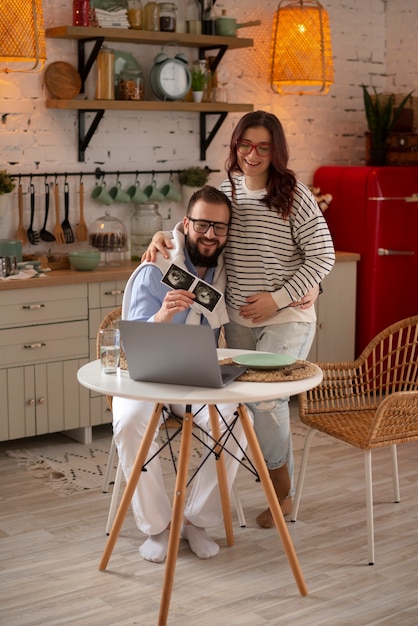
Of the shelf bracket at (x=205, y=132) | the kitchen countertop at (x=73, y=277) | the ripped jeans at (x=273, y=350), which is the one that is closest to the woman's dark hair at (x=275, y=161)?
the ripped jeans at (x=273, y=350)

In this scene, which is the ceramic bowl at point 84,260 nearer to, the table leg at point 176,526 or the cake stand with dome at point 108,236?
the cake stand with dome at point 108,236

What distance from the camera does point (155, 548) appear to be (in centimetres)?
341

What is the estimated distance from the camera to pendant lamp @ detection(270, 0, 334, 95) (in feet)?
18.0

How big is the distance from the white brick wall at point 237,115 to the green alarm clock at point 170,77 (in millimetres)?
160

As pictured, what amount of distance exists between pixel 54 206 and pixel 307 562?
2.49 meters

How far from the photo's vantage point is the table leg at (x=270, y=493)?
3.04 m

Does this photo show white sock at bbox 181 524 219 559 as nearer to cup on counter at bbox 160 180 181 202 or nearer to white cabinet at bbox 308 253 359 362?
white cabinet at bbox 308 253 359 362

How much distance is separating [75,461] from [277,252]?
1577 millimetres

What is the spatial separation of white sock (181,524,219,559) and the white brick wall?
2.10 m

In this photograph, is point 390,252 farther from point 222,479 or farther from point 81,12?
point 222,479

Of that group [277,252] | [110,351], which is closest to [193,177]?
[277,252]

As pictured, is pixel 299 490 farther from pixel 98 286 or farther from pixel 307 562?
pixel 98 286

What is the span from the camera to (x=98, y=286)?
4.79m

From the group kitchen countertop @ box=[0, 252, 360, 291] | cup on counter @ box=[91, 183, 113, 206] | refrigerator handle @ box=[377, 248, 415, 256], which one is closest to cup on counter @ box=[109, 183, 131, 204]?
cup on counter @ box=[91, 183, 113, 206]
